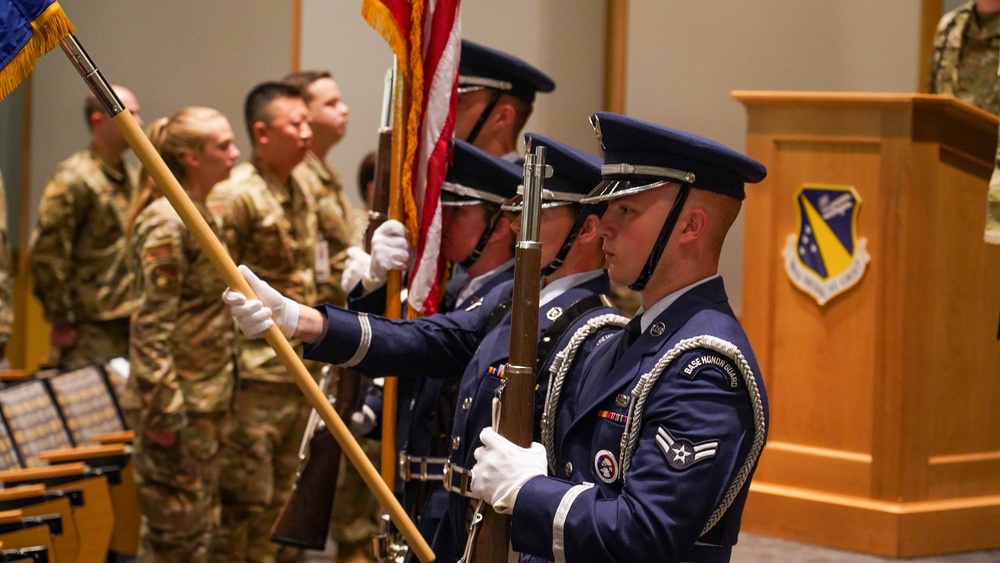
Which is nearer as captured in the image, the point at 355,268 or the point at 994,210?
the point at 994,210

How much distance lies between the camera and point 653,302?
1.88 m

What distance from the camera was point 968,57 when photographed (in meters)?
4.60

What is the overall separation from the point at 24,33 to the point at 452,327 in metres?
1.09

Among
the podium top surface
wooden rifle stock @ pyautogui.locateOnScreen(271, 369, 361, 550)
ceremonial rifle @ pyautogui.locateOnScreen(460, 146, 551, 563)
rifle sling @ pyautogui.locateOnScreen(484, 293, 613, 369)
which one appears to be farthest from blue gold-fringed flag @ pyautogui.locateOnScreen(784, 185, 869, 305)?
ceremonial rifle @ pyautogui.locateOnScreen(460, 146, 551, 563)

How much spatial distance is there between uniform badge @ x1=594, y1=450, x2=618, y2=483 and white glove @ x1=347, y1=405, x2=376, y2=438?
141 cm

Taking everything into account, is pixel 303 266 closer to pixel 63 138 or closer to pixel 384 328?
pixel 384 328

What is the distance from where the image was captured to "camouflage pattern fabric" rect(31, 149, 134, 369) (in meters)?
4.90

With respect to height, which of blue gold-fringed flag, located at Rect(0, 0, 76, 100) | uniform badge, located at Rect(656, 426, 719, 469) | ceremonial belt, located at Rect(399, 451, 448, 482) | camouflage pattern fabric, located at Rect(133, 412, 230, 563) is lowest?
camouflage pattern fabric, located at Rect(133, 412, 230, 563)

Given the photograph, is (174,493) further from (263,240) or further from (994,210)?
(994,210)

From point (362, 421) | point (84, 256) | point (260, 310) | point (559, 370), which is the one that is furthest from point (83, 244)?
point (559, 370)

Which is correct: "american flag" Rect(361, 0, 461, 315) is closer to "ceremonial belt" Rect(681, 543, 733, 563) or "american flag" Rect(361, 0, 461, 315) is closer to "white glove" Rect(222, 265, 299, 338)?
"white glove" Rect(222, 265, 299, 338)

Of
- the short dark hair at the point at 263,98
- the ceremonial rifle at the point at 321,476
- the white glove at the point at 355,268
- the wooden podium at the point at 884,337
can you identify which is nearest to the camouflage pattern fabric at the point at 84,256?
the short dark hair at the point at 263,98

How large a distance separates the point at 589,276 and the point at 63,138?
519cm

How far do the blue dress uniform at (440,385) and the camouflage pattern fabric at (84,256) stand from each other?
246 cm
